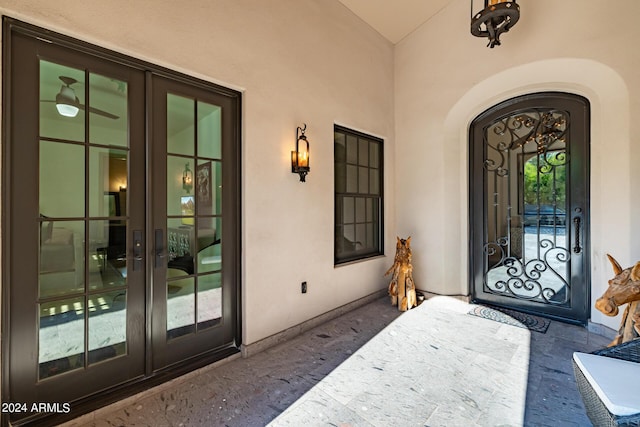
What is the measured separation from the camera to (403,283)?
145 inches

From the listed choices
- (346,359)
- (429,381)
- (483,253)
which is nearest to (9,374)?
(346,359)

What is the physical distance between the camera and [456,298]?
156 inches

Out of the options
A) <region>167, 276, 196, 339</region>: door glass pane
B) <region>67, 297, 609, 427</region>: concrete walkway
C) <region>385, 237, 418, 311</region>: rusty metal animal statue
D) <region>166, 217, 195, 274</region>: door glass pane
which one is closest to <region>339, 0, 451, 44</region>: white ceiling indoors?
<region>385, 237, 418, 311</region>: rusty metal animal statue

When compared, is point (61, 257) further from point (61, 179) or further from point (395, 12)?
point (395, 12)

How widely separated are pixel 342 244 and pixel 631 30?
3.50 m

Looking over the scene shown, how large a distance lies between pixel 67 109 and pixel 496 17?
12.0ft

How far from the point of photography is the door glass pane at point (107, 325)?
1942 millimetres

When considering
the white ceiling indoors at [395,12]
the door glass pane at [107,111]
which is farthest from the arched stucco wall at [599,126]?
the door glass pane at [107,111]

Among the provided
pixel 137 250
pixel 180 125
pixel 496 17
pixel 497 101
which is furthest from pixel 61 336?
pixel 497 101

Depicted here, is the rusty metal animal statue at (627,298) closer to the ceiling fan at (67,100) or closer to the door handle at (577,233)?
the door handle at (577,233)

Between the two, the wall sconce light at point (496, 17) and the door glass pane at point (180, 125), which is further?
the wall sconce light at point (496, 17)

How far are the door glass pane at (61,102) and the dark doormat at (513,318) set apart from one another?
424cm

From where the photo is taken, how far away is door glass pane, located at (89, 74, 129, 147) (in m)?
1.94

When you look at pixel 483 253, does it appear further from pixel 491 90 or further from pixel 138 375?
pixel 138 375
